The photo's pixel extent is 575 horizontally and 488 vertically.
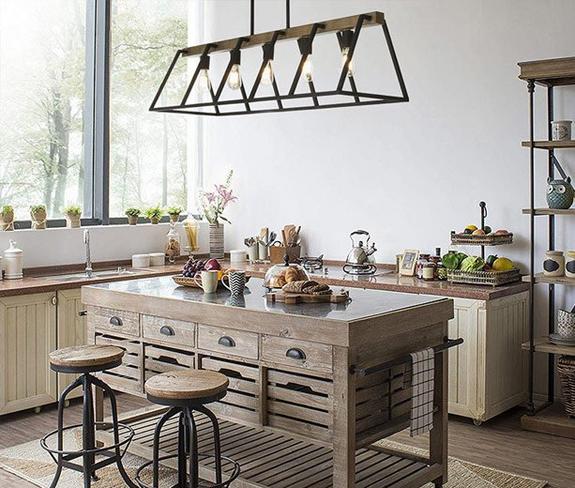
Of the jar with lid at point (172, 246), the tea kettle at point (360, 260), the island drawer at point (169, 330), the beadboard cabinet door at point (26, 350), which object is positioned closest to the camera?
the island drawer at point (169, 330)

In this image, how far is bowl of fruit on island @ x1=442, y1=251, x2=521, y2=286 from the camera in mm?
5160

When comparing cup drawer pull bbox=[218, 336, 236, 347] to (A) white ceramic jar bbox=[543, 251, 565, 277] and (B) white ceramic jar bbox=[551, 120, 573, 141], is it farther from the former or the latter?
(B) white ceramic jar bbox=[551, 120, 573, 141]

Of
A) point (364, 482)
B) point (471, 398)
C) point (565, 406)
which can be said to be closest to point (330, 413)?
point (364, 482)

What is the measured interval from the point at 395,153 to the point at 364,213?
0.56m

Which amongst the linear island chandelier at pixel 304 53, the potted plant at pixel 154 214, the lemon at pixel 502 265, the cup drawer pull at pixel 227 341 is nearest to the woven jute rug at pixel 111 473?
the cup drawer pull at pixel 227 341

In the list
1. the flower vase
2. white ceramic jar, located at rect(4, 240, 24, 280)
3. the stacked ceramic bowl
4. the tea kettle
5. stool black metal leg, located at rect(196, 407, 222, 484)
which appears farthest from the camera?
Result: the flower vase

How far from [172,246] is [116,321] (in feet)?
7.97

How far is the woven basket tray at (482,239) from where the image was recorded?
5.25m

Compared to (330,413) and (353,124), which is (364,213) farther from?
(330,413)

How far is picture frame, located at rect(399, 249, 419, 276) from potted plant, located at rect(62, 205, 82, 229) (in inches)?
102

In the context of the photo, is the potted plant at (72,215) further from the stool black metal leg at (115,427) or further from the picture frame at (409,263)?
the picture frame at (409,263)

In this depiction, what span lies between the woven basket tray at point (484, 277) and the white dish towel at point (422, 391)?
146cm

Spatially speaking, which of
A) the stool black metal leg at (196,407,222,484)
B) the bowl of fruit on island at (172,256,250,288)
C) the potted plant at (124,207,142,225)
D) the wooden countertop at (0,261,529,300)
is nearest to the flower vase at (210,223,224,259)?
the potted plant at (124,207,142,225)

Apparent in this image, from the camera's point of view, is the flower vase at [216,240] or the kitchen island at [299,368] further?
the flower vase at [216,240]
